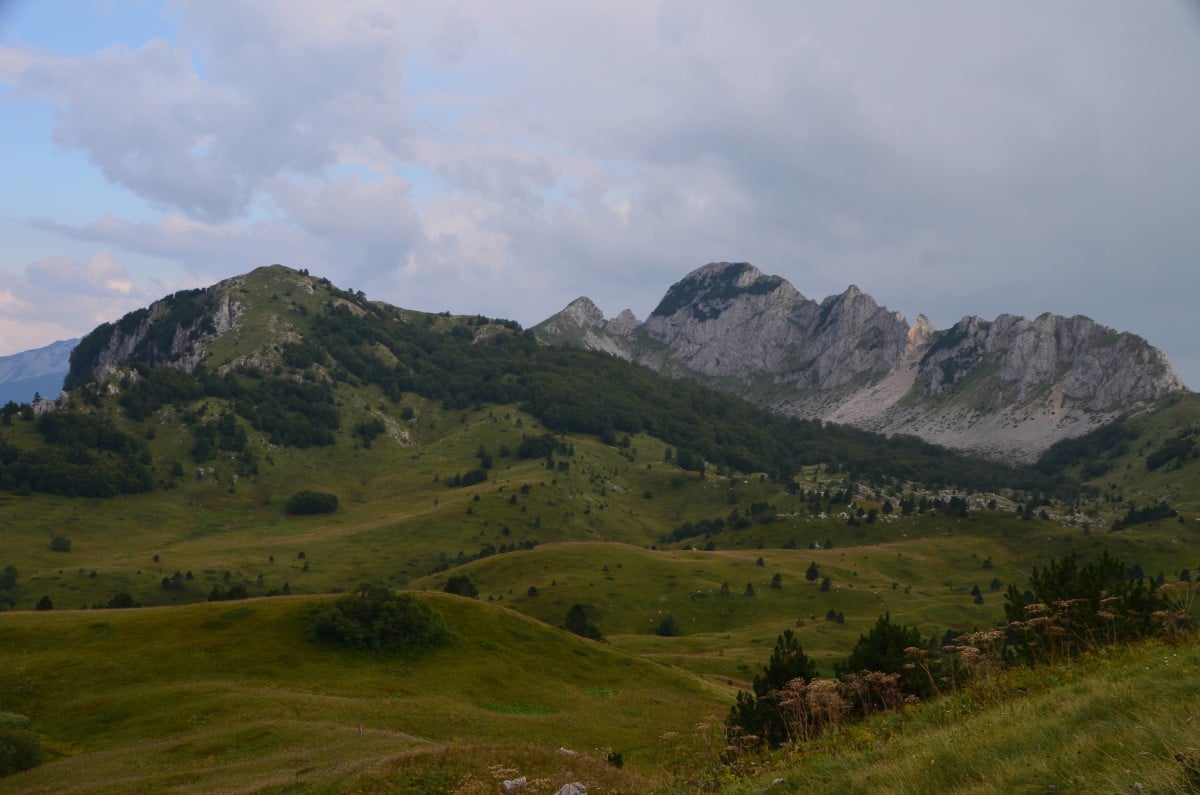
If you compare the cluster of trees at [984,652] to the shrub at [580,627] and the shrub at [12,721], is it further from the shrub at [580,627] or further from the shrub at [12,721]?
the shrub at [580,627]

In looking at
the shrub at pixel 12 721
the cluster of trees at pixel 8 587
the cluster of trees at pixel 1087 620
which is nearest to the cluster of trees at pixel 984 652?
the cluster of trees at pixel 1087 620

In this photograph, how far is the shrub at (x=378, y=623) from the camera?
58.2 meters

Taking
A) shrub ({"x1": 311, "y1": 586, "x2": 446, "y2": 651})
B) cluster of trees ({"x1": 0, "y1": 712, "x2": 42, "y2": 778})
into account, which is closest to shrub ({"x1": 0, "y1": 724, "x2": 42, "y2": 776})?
cluster of trees ({"x1": 0, "y1": 712, "x2": 42, "y2": 778})

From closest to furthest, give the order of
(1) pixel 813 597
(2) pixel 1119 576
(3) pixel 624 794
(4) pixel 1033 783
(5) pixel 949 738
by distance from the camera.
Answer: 1. (4) pixel 1033 783
2. (5) pixel 949 738
3. (3) pixel 624 794
4. (2) pixel 1119 576
5. (1) pixel 813 597

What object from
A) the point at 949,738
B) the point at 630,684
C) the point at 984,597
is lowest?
the point at 984,597

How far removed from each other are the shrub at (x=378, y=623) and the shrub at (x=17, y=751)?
23632 mm

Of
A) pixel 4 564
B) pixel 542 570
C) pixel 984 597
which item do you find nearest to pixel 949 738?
pixel 542 570

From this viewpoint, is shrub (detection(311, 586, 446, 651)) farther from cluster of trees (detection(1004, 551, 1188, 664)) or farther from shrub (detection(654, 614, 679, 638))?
shrub (detection(654, 614, 679, 638))

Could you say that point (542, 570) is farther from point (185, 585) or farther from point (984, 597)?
point (984, 597)

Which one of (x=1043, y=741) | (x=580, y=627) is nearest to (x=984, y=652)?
→ (x=1043, y=741)

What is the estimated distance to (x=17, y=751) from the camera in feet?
113

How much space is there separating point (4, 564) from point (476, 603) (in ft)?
621

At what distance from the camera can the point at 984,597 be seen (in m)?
178

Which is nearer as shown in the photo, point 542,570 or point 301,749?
point 301,749
